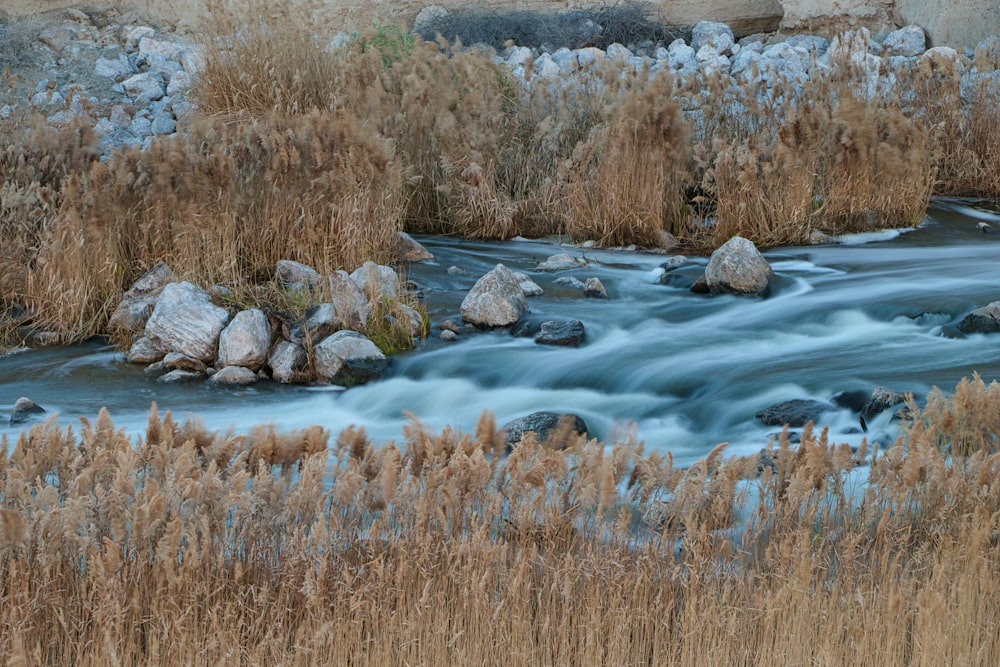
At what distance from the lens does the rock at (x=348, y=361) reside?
636cm

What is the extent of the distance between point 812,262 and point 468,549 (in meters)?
5.89

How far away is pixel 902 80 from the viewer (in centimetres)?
1124

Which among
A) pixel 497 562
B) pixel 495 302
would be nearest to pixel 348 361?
pixel 495 302

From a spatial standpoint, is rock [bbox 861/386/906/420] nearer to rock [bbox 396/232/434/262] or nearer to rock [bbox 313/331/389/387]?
rock [bbox 313/331/389/387]

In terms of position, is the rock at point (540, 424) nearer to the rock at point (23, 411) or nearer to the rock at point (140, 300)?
the rock at point (23, 411)

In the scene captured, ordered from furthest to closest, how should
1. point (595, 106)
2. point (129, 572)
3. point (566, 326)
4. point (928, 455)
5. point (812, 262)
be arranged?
point (595, 106)
point (812, 262)
point (566, 326)
point (928, 455)
point (129, 572)

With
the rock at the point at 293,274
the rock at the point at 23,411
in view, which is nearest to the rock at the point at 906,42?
the rock at the point at 293,274

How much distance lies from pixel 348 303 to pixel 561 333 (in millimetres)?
1264

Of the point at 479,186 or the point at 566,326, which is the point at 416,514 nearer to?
the point at 566,326

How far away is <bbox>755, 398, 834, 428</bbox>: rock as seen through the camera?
5273 millimetres

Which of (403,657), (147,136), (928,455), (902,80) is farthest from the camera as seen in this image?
(147,136)

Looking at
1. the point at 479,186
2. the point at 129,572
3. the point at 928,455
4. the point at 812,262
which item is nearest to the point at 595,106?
the point at 479,186

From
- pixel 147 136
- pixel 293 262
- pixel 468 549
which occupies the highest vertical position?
pixel 147 136

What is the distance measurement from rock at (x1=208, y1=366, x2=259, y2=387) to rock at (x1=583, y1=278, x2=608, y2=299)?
2.49 m
